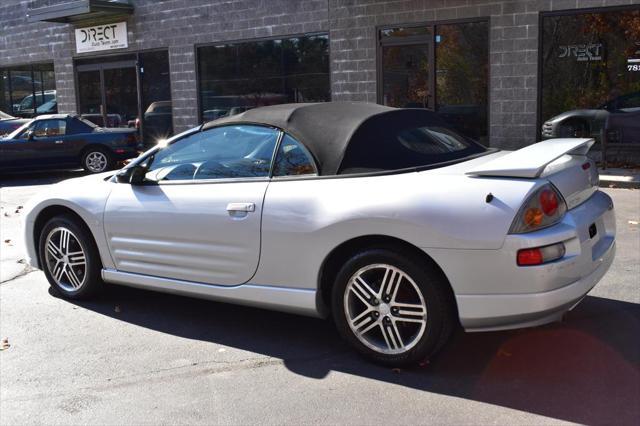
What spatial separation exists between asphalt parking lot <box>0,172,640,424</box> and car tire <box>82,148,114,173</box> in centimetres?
998

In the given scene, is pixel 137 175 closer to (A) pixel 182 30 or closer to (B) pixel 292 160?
(B) pixel 292 160

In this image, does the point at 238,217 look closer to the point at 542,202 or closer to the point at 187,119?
the point at 542,202

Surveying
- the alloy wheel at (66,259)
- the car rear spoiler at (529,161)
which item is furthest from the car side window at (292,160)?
the alloy wheel at (66,259)

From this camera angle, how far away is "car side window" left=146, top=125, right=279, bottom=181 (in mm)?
4484

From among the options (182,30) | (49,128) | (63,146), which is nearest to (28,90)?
→ (182,30)

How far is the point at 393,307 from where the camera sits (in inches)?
152

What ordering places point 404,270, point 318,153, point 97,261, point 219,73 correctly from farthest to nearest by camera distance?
point 219,73, point 97,261, point 318,153, point 404,270

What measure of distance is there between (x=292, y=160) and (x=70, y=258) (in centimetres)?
217

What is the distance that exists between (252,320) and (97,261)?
131cm

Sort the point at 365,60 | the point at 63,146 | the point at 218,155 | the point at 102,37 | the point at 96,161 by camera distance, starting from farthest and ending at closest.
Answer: the point at 102,37, the point at 96,161, the point at 63,146, the point at 365,60, the point at 218,155

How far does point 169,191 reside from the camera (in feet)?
15.5

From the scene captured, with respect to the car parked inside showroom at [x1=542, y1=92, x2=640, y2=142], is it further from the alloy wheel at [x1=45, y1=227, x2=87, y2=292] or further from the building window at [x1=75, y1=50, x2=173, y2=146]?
the building window at [x1=75, y1=50, x2=173, y2=146]

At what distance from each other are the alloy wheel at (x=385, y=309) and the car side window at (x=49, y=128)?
40.9 ft

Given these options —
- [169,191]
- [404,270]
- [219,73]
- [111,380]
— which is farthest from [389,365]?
[219,73]
